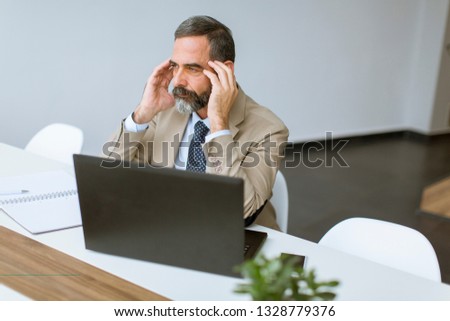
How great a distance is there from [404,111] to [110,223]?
224 inches

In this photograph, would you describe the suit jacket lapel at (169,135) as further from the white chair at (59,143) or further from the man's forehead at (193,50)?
the white chair at (59,143)

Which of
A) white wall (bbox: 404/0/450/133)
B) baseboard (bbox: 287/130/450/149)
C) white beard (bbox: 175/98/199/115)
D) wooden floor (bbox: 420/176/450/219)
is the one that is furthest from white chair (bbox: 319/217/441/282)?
white wall (bbox: 404/0/450/133)

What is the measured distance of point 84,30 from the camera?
145 inches

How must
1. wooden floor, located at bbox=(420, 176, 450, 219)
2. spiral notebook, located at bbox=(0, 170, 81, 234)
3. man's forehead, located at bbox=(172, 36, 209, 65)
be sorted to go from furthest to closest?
wooden floor, located at bbox=(420, 176, 450, 219) → man's forehead, located at bbox=(172, 36, 209, 65) → spiral notebook, located at bbox=(0, 170, 81, 234)

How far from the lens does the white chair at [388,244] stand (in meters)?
1.41

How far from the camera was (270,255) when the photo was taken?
1.41 m

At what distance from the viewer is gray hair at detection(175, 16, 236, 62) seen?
1833 mm

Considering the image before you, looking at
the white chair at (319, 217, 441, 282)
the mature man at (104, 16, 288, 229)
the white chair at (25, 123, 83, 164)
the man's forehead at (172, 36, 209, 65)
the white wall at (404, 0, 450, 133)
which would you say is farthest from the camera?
the white wall at (404, 0, 450, 133)

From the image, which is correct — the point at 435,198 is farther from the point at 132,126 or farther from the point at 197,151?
the point at 132,126

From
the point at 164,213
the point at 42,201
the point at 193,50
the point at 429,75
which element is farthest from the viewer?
the point at 429,75

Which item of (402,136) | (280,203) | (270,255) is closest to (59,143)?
(280,203)

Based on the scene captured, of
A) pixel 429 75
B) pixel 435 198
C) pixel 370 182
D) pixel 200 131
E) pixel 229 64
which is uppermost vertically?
pixel 229 64

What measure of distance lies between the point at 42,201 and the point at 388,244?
3.53 feet

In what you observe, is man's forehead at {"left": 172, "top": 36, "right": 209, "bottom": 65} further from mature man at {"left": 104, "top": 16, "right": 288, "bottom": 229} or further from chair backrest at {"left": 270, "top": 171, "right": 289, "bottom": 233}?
chair backrest at {"left": 270, "top": 171, "right": 289, "bottom": 233}
